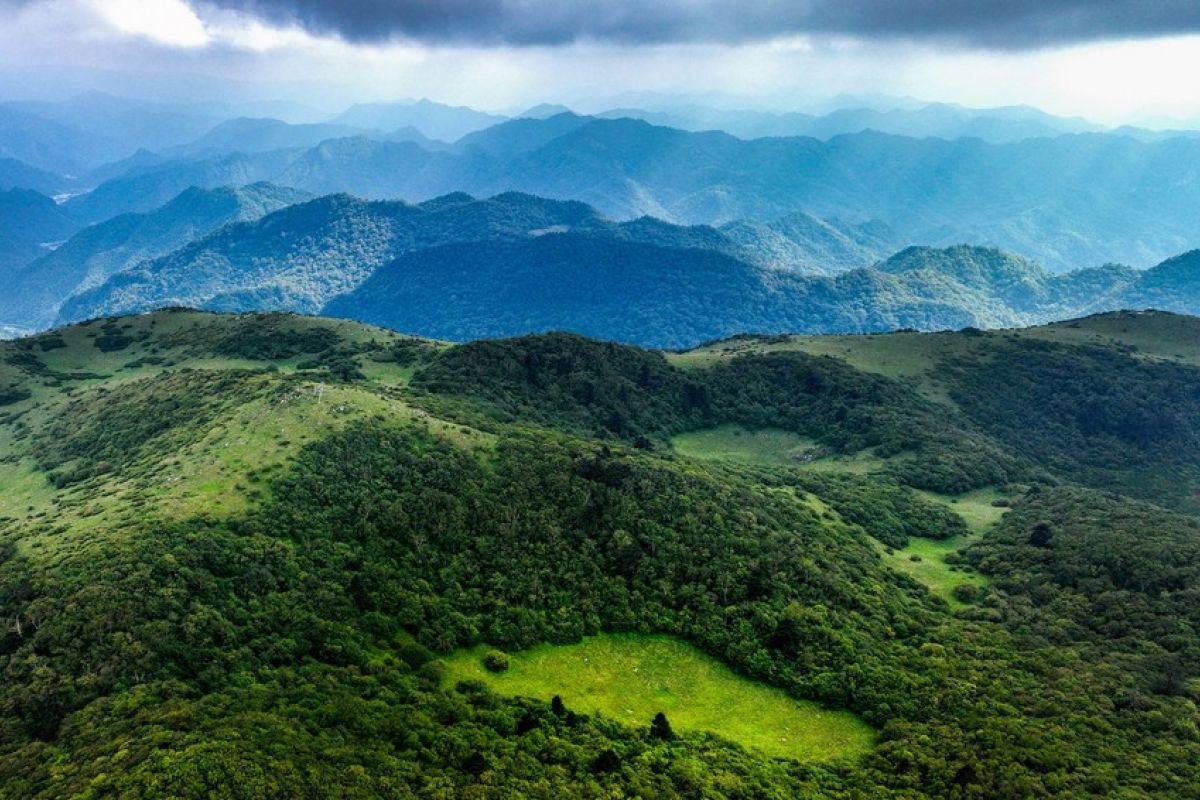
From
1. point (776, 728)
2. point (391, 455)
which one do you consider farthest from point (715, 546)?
point (391, 455)

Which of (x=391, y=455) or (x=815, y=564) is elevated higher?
(x=391, y=455)

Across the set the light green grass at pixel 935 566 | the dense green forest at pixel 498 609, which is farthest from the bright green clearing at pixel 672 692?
the light green grass at pixel 935 566

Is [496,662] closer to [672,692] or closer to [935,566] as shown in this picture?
[672,692]

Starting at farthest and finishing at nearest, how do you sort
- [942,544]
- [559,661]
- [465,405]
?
[465,405]
[942,544]
[559,661]

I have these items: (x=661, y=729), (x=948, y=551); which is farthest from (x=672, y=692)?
(x=948, y=551)

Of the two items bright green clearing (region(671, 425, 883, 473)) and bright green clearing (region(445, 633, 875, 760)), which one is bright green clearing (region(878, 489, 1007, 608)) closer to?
bright green clearing (region(671, 425, 883, 473))

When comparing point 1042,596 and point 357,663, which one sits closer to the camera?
point 357,663

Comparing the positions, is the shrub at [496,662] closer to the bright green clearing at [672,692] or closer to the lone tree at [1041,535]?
the bright green clearing at [672,692]

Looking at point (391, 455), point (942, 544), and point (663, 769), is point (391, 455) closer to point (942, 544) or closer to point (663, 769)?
point (663, 769)
